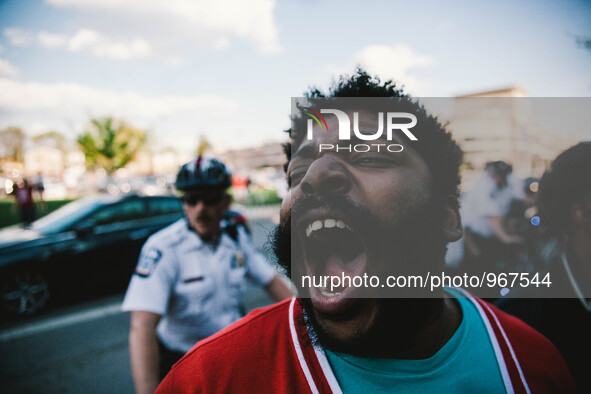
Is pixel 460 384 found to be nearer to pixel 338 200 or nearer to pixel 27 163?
pixel 338 200

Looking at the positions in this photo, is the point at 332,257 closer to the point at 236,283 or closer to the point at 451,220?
the point at 451,220

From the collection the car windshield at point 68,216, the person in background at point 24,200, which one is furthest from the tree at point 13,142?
the car windshield at point 68,216

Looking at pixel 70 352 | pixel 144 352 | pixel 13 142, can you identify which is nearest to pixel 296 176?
pixel 144 352

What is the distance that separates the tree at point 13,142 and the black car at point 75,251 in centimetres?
5425

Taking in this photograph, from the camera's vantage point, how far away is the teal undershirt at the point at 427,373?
1.08 metres

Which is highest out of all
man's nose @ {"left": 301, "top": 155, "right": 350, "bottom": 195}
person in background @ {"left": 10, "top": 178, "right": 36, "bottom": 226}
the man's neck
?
man's nose @ {"left": 301, "top": 155, "right": 350, "bottom": 195}

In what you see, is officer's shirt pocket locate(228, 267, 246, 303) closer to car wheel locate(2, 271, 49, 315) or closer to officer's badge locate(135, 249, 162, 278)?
officer's badge locate(135, 249, 162, 278)

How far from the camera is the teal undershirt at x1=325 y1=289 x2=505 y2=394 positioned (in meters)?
1.08

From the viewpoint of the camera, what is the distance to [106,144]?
80.1 ft

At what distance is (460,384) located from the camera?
1.11m

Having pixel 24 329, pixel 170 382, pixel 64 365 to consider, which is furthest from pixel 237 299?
pixel 24 329

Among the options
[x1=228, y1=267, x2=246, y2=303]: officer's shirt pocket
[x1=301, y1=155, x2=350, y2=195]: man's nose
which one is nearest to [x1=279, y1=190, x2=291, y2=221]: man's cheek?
[x1=301, y1=155, x2=350, y2=195]: man's nose

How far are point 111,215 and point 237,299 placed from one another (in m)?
5.26

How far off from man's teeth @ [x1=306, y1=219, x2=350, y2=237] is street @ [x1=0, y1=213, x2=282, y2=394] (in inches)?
93.7
